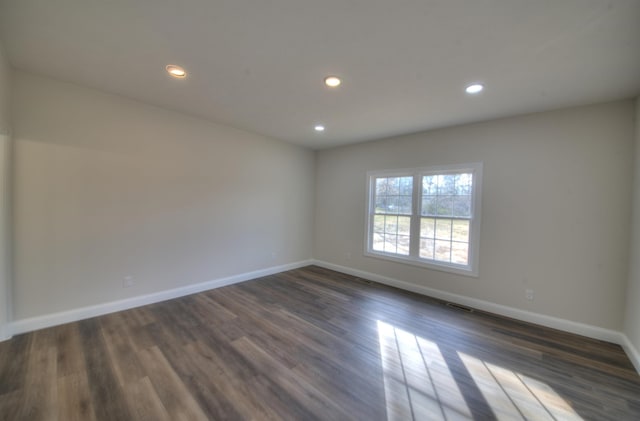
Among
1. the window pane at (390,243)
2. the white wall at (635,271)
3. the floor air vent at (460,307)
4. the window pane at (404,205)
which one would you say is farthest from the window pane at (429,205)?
the white wall at (635,271)

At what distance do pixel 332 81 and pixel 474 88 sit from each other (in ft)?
4.68

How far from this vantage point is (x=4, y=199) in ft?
7.54

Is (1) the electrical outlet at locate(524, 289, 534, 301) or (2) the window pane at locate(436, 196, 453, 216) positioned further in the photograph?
(2) the window pane at locate(436, 196, 453, 216)

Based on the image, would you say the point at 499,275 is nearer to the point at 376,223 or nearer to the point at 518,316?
the point at 518,316

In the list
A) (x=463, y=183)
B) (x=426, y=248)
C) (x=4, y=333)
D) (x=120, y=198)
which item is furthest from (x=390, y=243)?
(x=4, y=333)

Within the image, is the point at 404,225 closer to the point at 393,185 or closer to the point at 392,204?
the point at 392,204

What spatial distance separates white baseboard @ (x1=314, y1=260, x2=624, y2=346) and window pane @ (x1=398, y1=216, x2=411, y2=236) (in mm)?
841

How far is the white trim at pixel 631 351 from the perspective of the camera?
7.13ft

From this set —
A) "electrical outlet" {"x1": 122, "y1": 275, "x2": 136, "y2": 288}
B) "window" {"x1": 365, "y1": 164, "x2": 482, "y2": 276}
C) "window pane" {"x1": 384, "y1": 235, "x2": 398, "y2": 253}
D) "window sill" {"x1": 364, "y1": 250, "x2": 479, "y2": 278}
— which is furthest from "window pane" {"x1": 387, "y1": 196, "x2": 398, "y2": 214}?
"electrical outlet" {"x1": 122, "y1": 275, "x2": 136, "y2": 288}

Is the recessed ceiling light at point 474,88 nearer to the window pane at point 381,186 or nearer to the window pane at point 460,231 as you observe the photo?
the window pane at point 460,231

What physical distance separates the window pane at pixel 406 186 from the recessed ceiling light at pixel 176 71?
3.44 m

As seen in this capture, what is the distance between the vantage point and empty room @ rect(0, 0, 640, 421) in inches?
67.1

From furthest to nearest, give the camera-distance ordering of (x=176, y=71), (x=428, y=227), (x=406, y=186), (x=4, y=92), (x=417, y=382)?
(x=406, y=186)
(x=428, y=227)
(x=176, y=71)
(x=4, y=92)
(x=417, y=382)

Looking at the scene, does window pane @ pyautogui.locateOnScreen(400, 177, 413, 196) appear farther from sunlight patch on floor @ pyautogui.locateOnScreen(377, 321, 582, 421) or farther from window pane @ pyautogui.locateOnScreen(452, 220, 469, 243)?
sunlight patch on floor @ pyautogui.locateOnScreen(377, 321, 582, 421)
